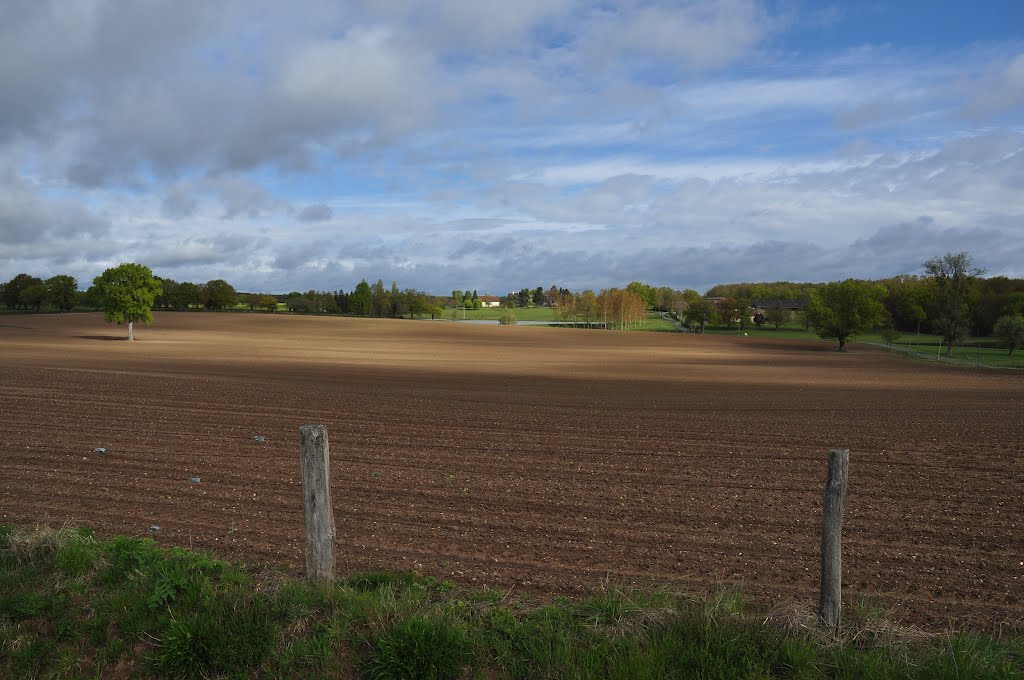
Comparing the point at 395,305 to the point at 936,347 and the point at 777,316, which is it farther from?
the point at 936,347

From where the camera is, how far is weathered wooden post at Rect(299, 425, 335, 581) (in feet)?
23.3

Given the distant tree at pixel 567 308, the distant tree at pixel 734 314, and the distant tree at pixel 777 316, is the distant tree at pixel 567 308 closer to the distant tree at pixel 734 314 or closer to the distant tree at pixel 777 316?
the distant tree at pixel 734 314

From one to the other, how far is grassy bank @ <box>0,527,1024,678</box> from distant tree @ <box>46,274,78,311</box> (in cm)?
15409

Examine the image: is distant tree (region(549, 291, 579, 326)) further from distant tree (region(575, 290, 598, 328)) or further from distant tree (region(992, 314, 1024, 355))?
distant tree (region(992, 314, 1024, 355))

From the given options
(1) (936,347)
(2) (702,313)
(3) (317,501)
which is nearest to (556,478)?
(3) (317,501)

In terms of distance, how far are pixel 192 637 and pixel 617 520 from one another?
7.14 metres

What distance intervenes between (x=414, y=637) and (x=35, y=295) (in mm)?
159607

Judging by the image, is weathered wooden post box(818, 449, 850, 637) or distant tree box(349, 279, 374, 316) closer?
weathered wooden post box(818, 449, 850, 637)

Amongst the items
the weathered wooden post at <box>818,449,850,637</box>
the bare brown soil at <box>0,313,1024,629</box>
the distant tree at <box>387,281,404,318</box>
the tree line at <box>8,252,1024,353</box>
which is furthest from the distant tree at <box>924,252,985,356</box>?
the distant tree at <box>387,281,404,318</box>

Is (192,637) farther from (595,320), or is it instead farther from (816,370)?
(595,320)

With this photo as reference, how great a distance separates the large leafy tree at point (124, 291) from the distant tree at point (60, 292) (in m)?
80.7

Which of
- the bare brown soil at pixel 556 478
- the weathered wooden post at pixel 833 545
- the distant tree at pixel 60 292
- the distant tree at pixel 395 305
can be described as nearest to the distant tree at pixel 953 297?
the bare brown soil at pixel 556 478

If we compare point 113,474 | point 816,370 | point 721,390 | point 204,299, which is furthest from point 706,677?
point 204,299

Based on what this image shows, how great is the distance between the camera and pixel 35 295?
136m
